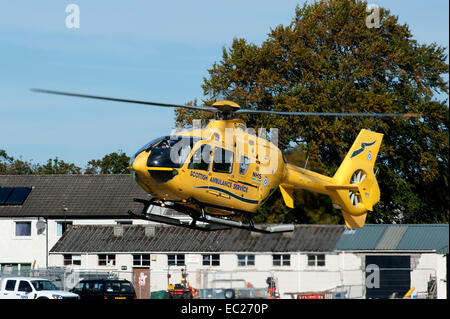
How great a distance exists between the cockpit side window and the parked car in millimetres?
12727

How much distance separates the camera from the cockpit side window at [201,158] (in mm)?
27484

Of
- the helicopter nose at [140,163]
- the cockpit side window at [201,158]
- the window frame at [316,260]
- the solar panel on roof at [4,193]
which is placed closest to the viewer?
the helicopter nose at [140,163]

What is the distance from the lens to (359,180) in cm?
3603

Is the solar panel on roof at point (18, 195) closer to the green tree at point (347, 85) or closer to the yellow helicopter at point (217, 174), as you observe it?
the green tree at point (347, 85)

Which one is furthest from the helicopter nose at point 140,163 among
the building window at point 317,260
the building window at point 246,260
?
the building window at point 246,260

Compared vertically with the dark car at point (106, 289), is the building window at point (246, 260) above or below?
above

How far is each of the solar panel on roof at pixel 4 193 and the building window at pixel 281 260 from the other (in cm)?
2960

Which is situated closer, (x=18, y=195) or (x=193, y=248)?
(x=193, y=248)

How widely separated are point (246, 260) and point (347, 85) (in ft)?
50.0

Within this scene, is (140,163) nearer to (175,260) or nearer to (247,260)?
(247,260)

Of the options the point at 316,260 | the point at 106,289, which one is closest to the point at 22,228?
the point at 106,289

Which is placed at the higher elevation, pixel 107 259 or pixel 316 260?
pixel 107 259

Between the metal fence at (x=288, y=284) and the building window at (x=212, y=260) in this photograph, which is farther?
the building window at (x=212, y=260)
